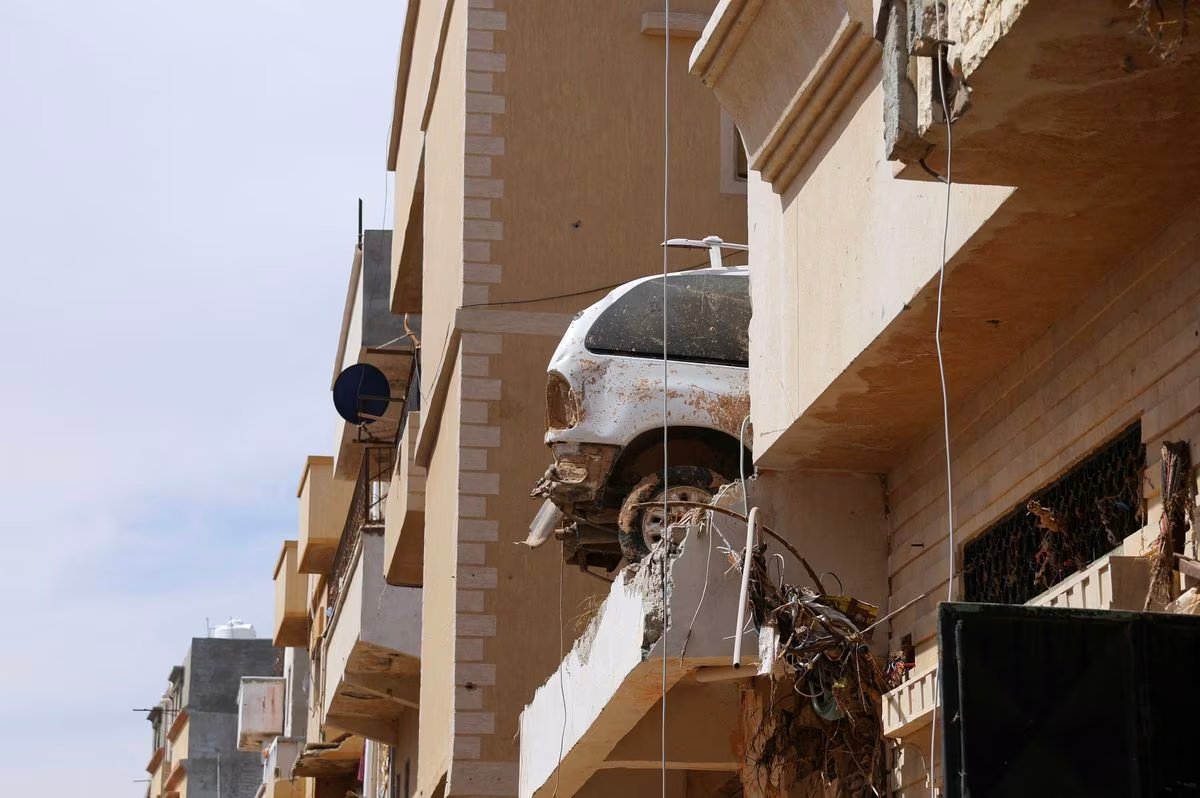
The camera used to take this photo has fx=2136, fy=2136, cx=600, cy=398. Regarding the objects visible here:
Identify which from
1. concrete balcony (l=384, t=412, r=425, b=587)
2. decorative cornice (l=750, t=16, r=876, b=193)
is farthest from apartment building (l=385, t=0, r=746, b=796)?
decorative cornice (l=750, t=16, r=876, b=193)

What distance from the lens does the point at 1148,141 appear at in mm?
7234

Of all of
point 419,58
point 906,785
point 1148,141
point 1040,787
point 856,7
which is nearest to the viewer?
point 1040,787

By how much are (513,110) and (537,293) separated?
1575 mm

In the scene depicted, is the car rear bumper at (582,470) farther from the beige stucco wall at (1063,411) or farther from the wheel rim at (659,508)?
the beige stucco wall at (1063,411)

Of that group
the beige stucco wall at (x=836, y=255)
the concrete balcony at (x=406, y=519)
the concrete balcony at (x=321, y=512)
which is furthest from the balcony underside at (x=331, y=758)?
the beige stucco wall at (x=836, y=255)

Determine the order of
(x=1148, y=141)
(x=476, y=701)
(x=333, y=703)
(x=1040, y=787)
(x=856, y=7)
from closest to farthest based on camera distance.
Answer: (x=1040, y=787) < (x=1148, y=141) < (x=856, y=7) < (x=476, y=701) < (x=333, y=703)

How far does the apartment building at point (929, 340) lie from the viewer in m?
6.90

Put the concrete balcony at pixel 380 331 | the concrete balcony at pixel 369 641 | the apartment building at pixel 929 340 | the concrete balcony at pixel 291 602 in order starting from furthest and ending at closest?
the concrete balcony at pixel 291 602
the concrete balcony at pixel 380 331
the concrete balcony at pixel 369 641
the apartment building at pixel 929 340

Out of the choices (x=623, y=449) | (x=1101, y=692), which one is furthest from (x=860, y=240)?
(x=623, y=449)

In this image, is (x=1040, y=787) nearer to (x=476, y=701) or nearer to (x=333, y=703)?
(x=476, y=701)

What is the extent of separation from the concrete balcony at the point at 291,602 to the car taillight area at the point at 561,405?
28.3m

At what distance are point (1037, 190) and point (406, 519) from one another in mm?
14178

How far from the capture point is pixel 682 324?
1338cm

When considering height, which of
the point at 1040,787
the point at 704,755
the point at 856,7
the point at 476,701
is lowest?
the point at 1040,787
